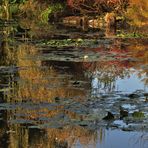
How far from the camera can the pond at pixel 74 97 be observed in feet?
24.4

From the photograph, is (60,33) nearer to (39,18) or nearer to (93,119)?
(39,18)

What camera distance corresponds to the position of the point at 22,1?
4184 centimetres

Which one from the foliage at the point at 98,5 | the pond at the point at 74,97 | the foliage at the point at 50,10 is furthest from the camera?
the foliage at the point at 50,10

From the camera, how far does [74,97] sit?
980 centimetres

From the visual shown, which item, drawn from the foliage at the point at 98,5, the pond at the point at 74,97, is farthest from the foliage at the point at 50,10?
the pond at the point at 74,97

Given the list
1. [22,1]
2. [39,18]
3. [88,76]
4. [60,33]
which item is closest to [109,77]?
[88,76]

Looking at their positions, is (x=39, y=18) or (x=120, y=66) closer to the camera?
(x=120, y=66)

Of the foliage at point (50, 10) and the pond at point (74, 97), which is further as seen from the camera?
the foliage at point (50, 10)

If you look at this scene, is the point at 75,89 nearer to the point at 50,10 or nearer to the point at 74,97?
the point at 74,97

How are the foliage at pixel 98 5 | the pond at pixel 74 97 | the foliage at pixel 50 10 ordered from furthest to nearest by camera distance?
the foliage at pixel 50 10 → the foliage at pixel 98 5 → the pond at pixel 74 97

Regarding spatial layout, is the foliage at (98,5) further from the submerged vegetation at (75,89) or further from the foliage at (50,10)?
the submerged vegetation at (75,89)

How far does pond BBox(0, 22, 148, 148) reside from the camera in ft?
24.4

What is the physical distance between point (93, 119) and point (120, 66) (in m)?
6.14

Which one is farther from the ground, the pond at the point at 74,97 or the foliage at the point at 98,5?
the foliage at the point at 98,5
